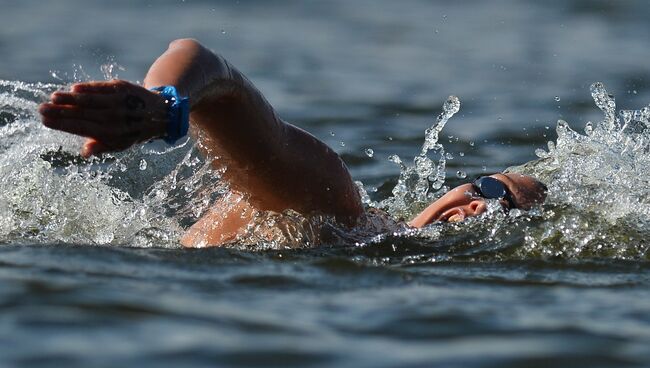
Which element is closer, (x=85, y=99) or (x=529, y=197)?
(x=85, y=99)

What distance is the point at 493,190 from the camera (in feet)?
17.4

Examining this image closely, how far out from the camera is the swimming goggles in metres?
5.29

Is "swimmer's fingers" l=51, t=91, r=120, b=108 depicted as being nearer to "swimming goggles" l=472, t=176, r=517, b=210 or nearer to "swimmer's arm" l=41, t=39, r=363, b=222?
"swimmer's arm" l=41, t=39, r=363, b=222

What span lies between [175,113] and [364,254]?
1155mm

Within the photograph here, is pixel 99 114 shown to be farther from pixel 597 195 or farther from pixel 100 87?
pixel 597 195

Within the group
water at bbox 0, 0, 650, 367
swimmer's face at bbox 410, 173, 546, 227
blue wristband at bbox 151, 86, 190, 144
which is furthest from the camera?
swimmer's face at bbox 410, 173, 546, 227

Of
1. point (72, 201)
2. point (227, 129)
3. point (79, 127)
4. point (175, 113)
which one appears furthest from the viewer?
point (72, 201)

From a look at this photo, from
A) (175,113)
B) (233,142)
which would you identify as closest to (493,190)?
(233,142)

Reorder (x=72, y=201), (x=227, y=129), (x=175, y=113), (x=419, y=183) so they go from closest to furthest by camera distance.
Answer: (x=175, y=113)
(x=227, y=129)
(x=72, y=201)
(x=419, y=183)

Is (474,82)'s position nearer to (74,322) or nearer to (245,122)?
(245,122)

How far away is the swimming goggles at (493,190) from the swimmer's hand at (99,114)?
6.74ft

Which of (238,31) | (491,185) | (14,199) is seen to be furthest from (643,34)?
(14,199)

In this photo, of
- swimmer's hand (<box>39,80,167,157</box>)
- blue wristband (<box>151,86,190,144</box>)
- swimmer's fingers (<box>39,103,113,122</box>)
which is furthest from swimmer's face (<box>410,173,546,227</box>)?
swimmer's fingers (<box>39,103,113,122</box>)

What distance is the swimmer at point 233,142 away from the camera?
3488mm
